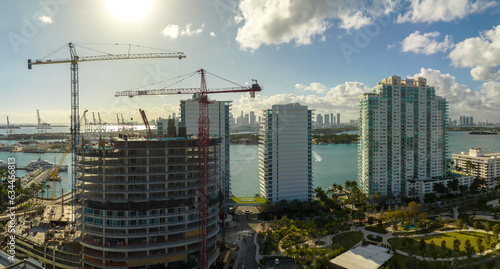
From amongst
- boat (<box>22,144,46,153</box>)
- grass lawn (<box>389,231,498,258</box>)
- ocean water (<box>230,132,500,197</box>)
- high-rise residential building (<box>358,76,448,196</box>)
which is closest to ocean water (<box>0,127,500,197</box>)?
ocean water (<box>230,132,500,197</box>)

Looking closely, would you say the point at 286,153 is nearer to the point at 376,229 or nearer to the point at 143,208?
the point at 376,229

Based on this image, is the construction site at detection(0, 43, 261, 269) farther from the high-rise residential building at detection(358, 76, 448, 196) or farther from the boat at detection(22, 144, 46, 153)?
the boat at detection(22, 144, 46, 153)

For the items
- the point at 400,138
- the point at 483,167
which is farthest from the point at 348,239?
the point at 483,167

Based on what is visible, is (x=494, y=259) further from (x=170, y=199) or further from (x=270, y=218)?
(x=170, y=199)

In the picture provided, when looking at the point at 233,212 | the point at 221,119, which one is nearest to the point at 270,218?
the point at 233,212

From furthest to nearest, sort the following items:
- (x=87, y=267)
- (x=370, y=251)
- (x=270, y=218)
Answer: (x=270, y=218) → (x=370, y=251) → (x=87, y=267)

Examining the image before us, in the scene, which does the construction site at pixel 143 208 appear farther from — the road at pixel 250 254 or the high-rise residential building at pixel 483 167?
the high-rise residential building at pixel 483 167
